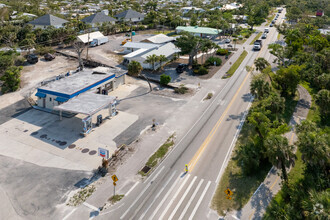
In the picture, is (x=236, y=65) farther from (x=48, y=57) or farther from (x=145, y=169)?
(x=48, y=57)

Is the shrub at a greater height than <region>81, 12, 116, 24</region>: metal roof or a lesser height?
lesser

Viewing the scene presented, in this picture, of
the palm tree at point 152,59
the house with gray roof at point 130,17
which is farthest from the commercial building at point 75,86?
the house with gray roof at point 130,17

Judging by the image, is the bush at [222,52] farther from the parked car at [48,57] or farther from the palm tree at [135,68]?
the parked car at [48,57]

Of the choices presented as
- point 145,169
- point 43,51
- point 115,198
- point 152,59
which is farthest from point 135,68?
point 115,198

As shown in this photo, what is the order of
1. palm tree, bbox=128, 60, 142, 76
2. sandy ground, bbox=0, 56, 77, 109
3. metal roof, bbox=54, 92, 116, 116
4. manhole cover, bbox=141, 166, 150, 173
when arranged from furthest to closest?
palm tree, bbox=128, 60, 142, 76
sandy ground, bbox=0, 56, 77, 109
metal roof, bbox=54, 92, 116, 116
manhole cover, bbox=141, 166, 150, 173

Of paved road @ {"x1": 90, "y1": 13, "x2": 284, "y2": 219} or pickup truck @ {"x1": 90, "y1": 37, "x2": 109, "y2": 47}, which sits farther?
A: pickup truck @ {"x1": 90, "y1": 37, "x2": 109, "y2": 47}

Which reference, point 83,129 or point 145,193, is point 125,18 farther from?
point 145,193

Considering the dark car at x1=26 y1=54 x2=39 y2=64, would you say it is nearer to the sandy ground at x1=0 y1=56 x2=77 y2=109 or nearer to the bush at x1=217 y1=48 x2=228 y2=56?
the sandy ground at x1=0 y1=56 x2=77 y2=109

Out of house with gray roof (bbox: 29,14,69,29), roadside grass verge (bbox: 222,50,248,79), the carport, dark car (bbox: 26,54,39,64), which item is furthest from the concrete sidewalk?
house with gray roof (bbox: 29,14,69,29)
